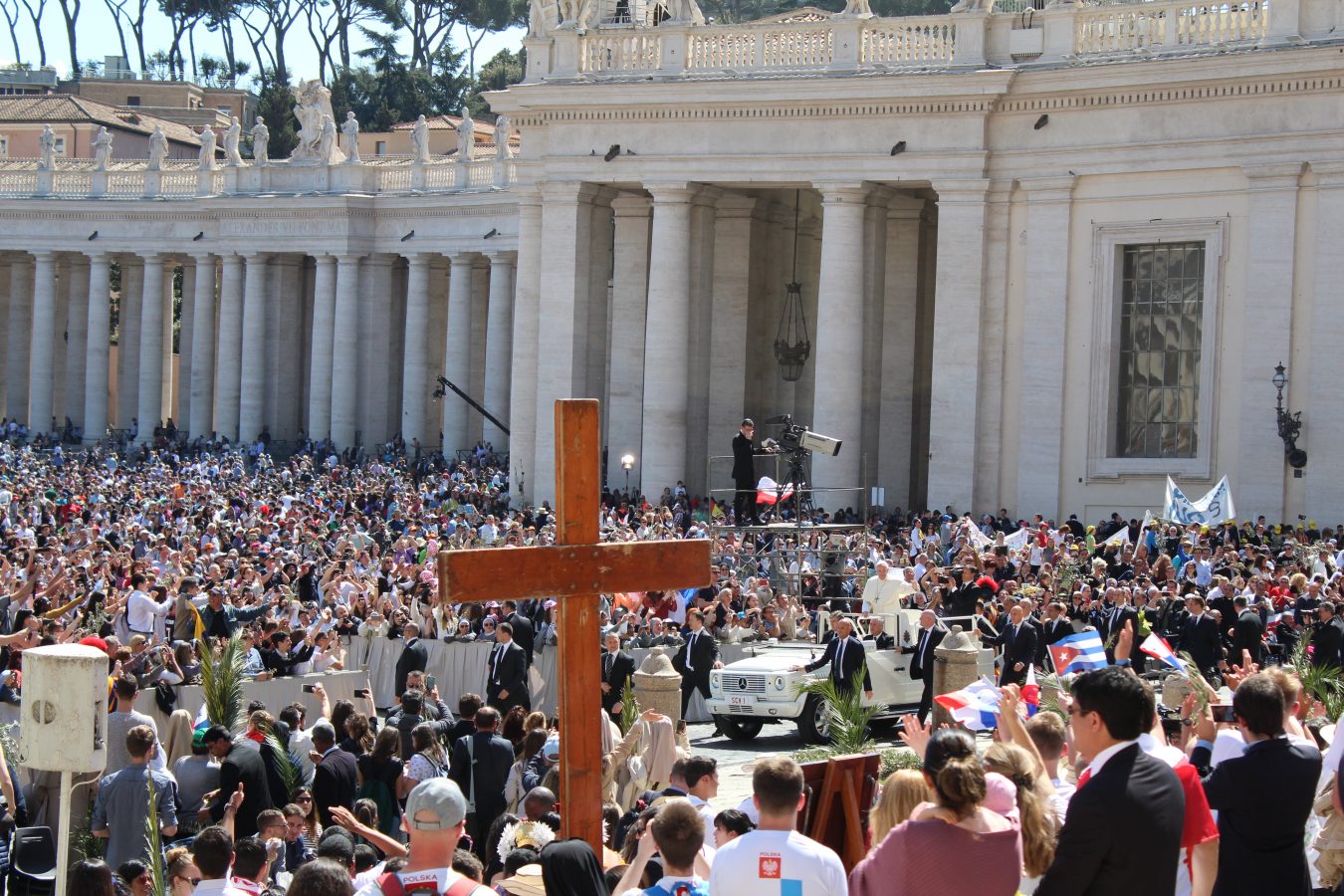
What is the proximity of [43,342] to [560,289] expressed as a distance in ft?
117

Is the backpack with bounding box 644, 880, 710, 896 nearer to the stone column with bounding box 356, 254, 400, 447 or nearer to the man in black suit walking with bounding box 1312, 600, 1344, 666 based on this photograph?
the man in black suit walking with bounding box 1312, 600, 1344, 666

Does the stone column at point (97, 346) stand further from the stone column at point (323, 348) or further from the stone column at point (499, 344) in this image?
the stone column at point (499, 344)

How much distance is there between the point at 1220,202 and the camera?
36.7 meters

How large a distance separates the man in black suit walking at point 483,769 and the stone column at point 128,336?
205ft

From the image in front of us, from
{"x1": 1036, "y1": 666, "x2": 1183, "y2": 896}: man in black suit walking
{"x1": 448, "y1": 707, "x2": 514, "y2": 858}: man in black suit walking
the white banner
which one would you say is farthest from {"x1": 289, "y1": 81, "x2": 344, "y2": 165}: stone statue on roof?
{"x1": 1036, "y1": 666, "x2": 1183, "y2": 896}: man in black suit walking

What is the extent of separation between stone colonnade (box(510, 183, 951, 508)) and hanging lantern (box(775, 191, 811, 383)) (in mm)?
239

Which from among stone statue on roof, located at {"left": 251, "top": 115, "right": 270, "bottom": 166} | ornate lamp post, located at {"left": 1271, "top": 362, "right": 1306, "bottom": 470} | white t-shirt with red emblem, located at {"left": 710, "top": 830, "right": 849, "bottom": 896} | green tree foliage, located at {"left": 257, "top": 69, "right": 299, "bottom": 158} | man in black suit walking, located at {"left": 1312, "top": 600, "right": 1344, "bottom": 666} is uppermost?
green tree foliage, located at {"left": 257, "top": 69, "right": 299, "bottom": 158}

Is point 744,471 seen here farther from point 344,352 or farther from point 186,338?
point 186,338

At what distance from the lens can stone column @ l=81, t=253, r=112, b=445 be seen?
71188 mm

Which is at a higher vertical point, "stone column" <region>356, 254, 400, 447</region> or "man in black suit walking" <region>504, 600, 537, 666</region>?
"stone column" <region>356, 254, 400, 447</region>

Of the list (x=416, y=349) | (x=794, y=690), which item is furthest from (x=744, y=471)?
(x=416, y=349)

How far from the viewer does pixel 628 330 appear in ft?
147

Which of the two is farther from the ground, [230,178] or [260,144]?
[260,144]

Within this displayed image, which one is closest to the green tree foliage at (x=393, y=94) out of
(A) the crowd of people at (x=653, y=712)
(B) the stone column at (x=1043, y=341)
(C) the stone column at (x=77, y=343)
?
(C) the stone column at (x=77, y=343)
